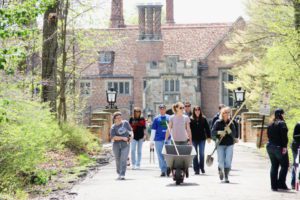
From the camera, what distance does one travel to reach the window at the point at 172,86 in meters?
68.9

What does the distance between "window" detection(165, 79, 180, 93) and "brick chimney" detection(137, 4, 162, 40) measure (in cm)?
520

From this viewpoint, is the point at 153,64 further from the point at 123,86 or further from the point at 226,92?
the point at 226,92

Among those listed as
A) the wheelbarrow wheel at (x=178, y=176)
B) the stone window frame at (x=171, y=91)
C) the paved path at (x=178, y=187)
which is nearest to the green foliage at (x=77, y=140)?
the paved path at (x=178, y=187)

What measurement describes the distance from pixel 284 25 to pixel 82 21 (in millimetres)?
11291

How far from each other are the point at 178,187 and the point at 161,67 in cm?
5203

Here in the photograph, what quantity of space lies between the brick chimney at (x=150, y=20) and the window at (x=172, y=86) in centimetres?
520

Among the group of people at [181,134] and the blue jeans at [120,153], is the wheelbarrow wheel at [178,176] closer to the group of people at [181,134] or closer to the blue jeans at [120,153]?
the group of people at [181,134]

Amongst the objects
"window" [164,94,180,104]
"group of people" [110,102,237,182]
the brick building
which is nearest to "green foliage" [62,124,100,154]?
"group of people" [110,102,237,182]

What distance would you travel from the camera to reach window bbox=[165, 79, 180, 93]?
68.9m

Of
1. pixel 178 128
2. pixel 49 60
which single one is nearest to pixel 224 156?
pixel 178 128

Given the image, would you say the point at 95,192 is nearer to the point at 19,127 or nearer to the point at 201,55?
the point at 19,127

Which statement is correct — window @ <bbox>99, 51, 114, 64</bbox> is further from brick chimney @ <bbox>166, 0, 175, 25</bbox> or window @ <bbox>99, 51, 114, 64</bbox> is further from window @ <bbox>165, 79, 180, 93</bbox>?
brick chimney @ <bbox>166, 0, 175, 25</bbox>

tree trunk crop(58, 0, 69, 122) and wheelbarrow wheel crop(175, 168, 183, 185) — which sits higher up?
tree trunk crop(58, 0, 69, 122)

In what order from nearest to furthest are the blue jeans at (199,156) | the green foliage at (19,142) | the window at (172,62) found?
the green foliage at (19,142)
the blue jeans at (199,156)
the window at (172,62)
